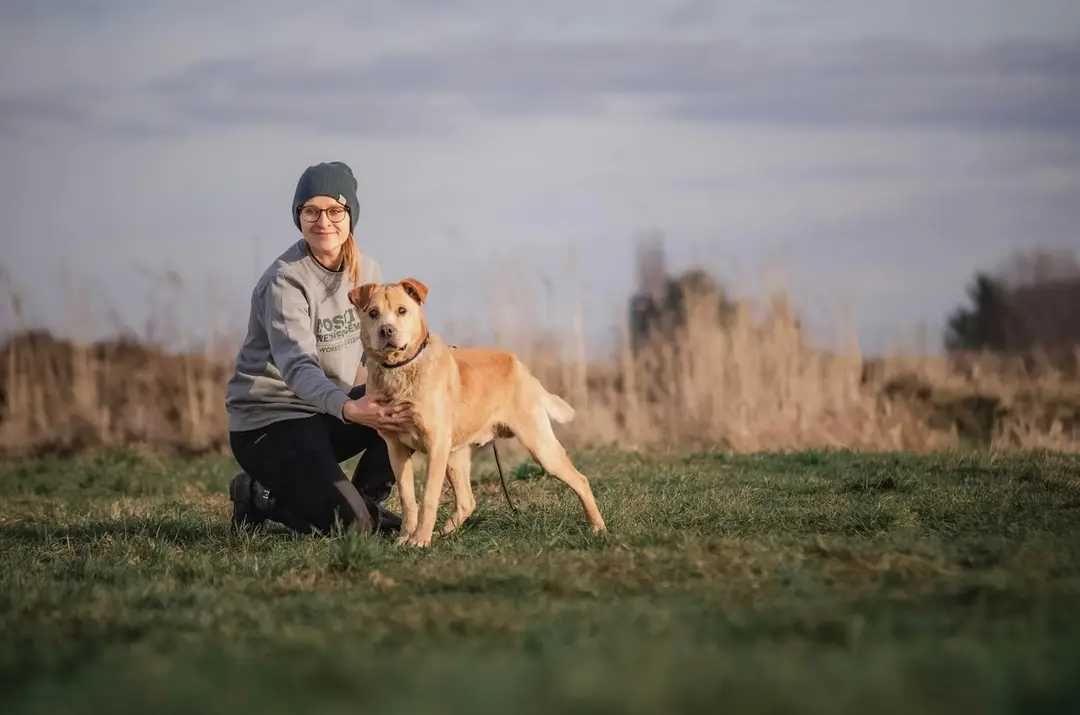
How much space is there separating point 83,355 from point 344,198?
318 inches

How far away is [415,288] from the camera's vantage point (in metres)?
6.33

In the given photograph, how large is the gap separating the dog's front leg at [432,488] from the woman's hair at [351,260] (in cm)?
124

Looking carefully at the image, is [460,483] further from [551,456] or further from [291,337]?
[291,337]

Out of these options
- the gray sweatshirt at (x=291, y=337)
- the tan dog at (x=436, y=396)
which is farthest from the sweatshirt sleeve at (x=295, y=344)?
the tan dog at (x=436, y=396)

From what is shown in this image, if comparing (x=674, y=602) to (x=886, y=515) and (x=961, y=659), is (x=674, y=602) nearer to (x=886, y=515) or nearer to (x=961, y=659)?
(x=961, y=659)

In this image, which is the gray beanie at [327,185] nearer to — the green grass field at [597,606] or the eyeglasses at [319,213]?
the eyeglasses at [319,213]

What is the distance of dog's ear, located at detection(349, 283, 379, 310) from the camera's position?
6.29 metres

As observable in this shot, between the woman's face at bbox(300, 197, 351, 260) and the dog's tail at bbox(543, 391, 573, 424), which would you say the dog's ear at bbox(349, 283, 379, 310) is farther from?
the dog's tail at bbox(543, 391, 573, 424)

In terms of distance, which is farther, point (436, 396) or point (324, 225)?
point (324, 225)

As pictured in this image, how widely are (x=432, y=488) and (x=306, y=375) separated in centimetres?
91

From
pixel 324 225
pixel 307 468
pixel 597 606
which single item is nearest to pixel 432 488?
pixel 307 468

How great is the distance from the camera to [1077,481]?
7812 millimetres

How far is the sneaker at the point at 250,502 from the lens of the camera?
7.18 m

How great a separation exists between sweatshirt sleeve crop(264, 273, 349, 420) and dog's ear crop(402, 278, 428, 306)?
1.97ft
